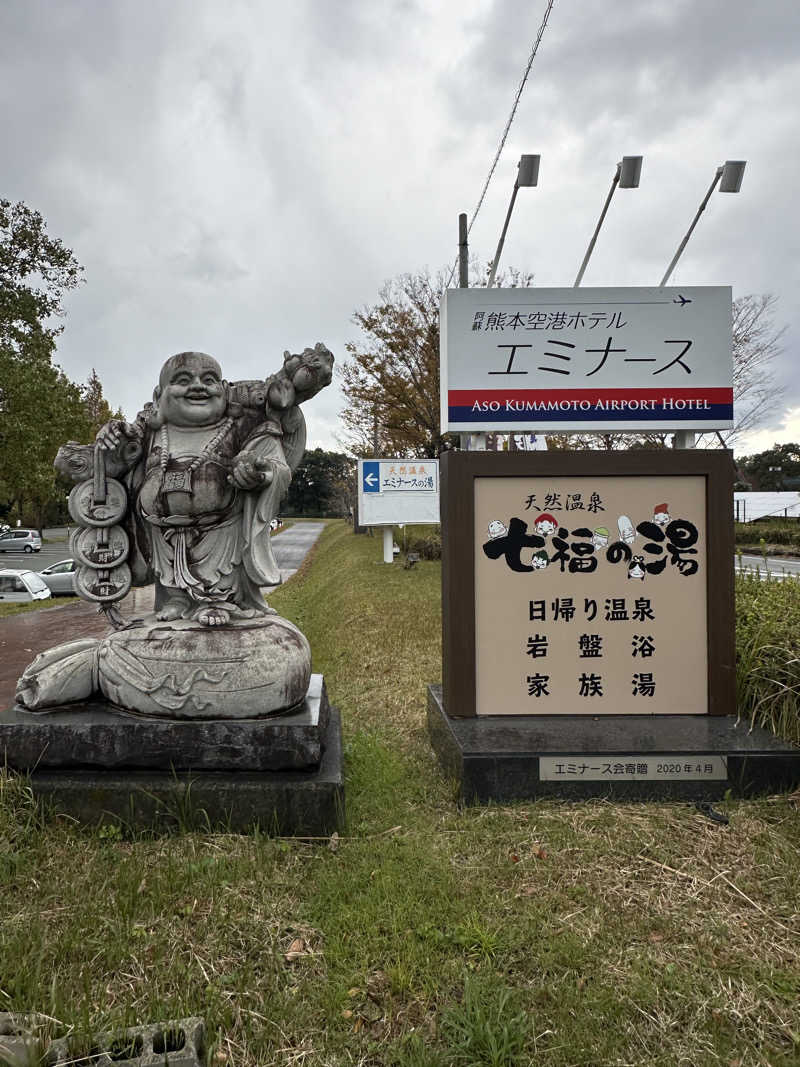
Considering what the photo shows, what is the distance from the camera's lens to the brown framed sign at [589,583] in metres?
3.97

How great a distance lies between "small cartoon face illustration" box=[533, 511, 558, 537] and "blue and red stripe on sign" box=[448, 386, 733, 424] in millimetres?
675

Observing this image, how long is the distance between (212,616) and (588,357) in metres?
2.91

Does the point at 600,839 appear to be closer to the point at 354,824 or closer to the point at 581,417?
the point at 354,824

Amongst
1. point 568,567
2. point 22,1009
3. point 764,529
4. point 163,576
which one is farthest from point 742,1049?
point 764,529

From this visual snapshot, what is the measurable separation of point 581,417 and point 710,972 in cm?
312

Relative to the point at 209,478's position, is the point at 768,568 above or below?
below

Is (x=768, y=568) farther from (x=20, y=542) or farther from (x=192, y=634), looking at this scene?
(x=20, y=542)

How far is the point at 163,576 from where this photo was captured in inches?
138

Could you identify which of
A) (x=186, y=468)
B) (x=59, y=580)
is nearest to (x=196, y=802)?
(x=186, y=468)

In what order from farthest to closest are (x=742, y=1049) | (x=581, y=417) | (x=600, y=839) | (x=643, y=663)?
(x=581, y=417)
(x=643, y=663)
(x=600, y=839)
(x=742, y=1049)

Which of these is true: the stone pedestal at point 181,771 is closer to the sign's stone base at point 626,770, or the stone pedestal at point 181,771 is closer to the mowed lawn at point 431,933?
the mowed lawn at point 431,933

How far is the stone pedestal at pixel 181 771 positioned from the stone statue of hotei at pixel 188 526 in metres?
0.18

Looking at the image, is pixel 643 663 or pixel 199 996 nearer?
pixel 199 996

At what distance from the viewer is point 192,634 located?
3193 mm
